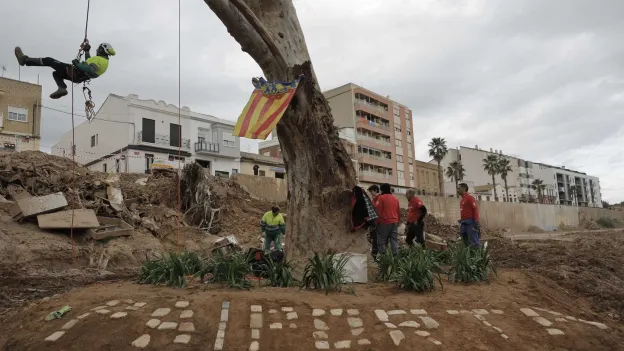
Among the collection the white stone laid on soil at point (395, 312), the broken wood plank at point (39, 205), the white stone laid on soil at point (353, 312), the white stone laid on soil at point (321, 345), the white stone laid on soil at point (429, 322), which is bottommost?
the white stone laid on soil at point (321, 345)

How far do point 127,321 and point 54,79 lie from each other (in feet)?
14.5

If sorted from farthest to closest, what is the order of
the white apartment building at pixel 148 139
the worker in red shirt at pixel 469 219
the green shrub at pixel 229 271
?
1. the white apartment building at pixel 148 139
2. the worker in red shirt at pixel 469 219
3. the green shrub at pixel 229 271

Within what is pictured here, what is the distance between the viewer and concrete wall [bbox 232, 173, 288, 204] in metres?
22.3

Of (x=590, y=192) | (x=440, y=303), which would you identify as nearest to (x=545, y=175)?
(x=590, y=192)

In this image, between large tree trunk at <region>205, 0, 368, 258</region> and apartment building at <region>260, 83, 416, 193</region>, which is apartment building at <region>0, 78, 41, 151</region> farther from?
large tree trunk at <region>205, 0, 368, 258</region>

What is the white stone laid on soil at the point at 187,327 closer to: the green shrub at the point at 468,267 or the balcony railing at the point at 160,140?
the green shrub at the point at 468,267

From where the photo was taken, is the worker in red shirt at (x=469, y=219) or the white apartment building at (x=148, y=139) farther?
the white apartment building at (x=148, y=139)

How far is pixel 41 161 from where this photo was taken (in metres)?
15.9

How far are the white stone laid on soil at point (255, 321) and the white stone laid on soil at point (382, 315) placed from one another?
1329 mm

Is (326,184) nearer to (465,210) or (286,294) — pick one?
(286,294)

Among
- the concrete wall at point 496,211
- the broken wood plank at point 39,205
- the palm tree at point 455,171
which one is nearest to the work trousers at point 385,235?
the broken wood plank at point 39,205

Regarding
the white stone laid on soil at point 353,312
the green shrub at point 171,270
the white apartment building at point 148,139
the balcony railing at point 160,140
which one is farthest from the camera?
the balcony railing at point 160,140

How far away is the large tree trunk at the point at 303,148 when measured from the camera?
22.9 feet

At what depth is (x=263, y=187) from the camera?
23188 millimetres
